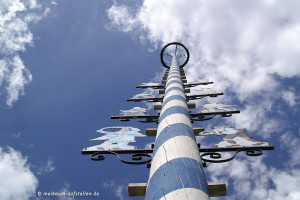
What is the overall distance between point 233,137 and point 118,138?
2036 millimetres

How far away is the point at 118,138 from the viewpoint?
169 inches

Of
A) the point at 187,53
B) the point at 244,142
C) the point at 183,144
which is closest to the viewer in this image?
the point at 183,144

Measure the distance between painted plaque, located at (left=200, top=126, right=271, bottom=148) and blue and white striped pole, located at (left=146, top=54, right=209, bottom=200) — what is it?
0.87 meters

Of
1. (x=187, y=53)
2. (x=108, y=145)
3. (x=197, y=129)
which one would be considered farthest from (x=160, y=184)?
(x=187, y=53)

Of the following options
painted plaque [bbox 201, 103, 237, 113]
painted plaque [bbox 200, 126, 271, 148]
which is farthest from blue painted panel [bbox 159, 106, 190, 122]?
painted plaque [bbox 201, 103, 237, 113]

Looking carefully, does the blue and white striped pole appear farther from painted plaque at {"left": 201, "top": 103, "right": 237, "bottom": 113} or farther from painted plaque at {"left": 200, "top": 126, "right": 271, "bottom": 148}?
painted plaque at {"left": 201, "top": 103, "right": 237, "bottom": 113}

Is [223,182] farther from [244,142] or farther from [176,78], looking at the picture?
[176,78]

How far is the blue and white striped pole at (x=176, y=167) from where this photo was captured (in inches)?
79.3

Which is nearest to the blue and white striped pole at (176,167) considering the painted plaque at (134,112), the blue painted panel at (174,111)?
the blue painted panel at (174,111)

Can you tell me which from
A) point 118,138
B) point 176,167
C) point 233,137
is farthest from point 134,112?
point 176,167

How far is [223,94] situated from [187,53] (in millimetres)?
5003

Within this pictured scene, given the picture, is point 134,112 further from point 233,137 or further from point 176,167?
point 176,167

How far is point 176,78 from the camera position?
20.8 feet

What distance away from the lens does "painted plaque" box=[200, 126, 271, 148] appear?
3670mm
